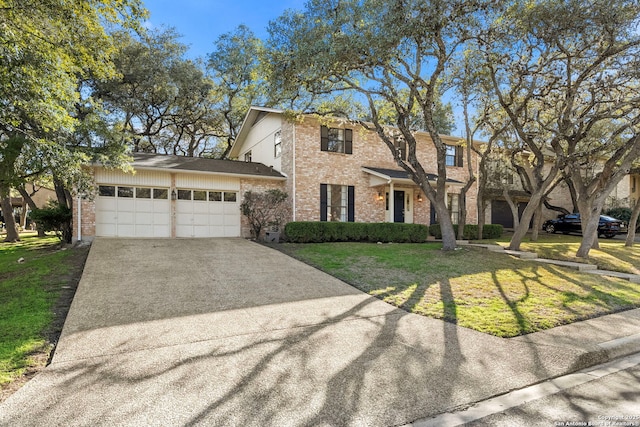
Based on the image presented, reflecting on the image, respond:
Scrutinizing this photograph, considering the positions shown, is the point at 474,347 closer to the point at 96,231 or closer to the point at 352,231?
the point at 352,231

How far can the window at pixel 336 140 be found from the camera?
16.7 metres

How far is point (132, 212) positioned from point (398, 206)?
1197 cm

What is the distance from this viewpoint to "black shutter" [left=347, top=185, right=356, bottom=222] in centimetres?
1684

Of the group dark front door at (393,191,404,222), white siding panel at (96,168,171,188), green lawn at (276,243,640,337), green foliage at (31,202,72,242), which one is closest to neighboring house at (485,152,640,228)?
dark front door at (393,191,404,222)

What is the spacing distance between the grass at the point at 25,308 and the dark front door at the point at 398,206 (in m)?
13.5

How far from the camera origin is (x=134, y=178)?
14.4 metres

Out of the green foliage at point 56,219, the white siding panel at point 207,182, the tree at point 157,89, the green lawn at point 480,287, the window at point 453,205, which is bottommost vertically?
the green lawn at point 480,287

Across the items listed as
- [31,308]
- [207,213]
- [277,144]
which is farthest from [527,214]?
[31,308]

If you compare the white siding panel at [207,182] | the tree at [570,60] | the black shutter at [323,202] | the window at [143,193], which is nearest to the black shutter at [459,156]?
the tree at [570,60]

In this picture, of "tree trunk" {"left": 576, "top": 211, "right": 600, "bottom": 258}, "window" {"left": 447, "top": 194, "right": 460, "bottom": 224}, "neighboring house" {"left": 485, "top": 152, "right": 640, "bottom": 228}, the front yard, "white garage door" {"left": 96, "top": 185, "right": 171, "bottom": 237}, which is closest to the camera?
the front yard

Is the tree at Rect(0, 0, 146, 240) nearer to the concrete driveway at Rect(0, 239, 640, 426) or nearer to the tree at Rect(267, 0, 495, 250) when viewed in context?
the concrete driveway at Rect(0, 239, 640, 426)

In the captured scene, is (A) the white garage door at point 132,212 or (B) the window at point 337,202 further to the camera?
(B) the window at point 337,202

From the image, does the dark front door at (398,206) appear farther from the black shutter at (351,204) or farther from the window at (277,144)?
the window at (277,144)

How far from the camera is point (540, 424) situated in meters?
2.97
